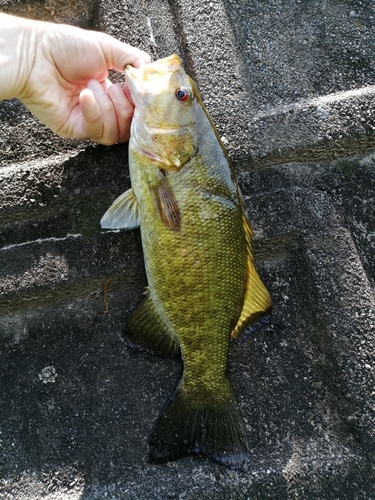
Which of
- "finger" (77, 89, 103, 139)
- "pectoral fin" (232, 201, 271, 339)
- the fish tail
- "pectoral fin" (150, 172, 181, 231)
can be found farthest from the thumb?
the fish tail

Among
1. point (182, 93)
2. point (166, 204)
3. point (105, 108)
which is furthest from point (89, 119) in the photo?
point (166, 204)

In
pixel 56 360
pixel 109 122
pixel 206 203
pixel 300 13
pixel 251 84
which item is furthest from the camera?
pixel 300 13

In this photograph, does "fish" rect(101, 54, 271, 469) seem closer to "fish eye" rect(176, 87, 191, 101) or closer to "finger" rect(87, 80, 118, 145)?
"fish eye" rect(176, 87, 191, 101)

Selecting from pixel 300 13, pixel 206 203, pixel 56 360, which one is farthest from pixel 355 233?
pixel 56 360

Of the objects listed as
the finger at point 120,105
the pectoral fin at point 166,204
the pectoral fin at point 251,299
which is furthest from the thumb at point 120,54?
the pectoral fin at point 251,299

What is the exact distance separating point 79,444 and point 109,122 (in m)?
1.63

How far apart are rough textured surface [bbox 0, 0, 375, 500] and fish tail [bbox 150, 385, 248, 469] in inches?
4.5

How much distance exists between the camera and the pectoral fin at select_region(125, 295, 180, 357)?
7.45ft

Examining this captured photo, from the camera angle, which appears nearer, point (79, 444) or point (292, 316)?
point (79, 444)

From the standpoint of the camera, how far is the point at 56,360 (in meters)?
2.39

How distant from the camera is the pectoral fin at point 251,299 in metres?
2.20

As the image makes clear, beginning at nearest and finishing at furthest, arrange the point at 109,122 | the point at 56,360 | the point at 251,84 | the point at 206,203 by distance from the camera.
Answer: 1. the point at 206,203
2. the point at 109,122
3. the point at 56,360
4. the point at 251,84

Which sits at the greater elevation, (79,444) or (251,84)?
(251,84)

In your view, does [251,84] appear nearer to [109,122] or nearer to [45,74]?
[109,122]
